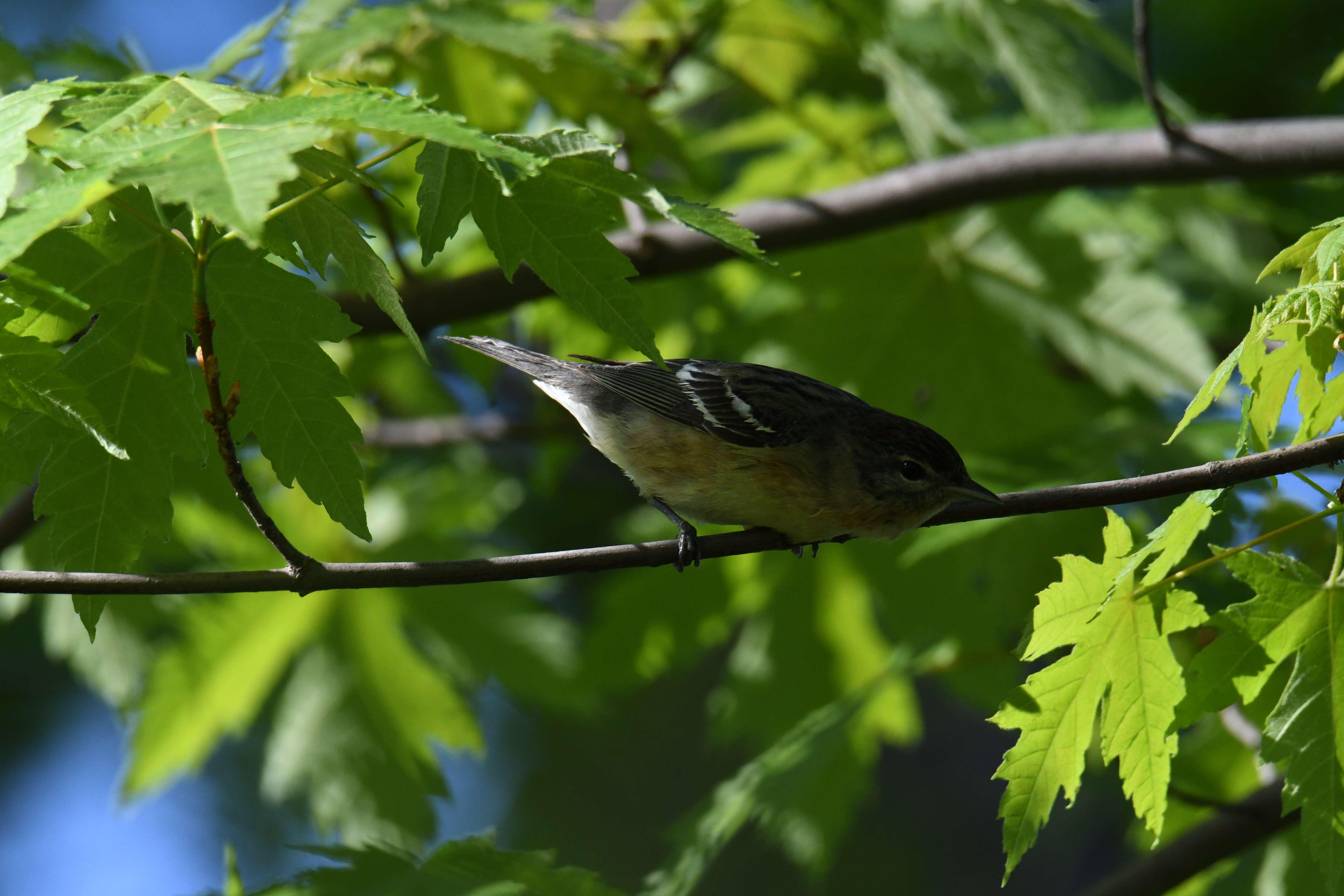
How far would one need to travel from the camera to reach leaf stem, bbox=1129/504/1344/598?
2297 millimetres

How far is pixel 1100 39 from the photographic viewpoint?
4.63 m

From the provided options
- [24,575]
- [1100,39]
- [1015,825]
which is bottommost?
[1015,825]

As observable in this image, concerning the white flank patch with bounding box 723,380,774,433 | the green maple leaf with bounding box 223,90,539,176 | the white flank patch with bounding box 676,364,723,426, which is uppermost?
the green maple leaf with bounding box 223,90,539,176

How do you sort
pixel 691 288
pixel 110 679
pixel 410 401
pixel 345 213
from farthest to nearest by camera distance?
pixel 410 401, pixel 691 288, pixel 110 679, pixel 345 213

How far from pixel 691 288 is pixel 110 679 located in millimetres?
3277

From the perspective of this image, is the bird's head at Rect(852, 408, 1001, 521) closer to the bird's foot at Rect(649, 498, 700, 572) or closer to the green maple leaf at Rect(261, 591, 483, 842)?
the bird's foot at Rect(649, 498, 700, 572)

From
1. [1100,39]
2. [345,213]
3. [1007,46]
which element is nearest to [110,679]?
[345,213]

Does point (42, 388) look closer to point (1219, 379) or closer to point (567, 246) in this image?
point (567, 246)

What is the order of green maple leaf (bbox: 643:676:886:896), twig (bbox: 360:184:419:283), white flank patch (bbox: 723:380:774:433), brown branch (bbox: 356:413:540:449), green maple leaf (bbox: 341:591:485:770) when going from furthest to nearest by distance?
brown branch (bbox: 356:413:540:449), green maple leaf (bbox: 341:591:485:770), white flank patch (bbox: 723:380:774:433), twig (bbox: 360:184:419:283), green maple leaf (bbox: 643:676:886:896)

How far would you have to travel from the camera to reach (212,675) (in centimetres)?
535

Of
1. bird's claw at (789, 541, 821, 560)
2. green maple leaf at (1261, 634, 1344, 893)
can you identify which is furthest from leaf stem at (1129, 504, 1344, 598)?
bird's claw at (789, 541, 821, 560)

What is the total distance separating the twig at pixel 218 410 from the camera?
2197 millimetres

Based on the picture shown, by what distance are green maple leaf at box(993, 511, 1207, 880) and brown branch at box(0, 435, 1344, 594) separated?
0.13 m

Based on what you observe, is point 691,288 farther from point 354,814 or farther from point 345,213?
point 345,213
